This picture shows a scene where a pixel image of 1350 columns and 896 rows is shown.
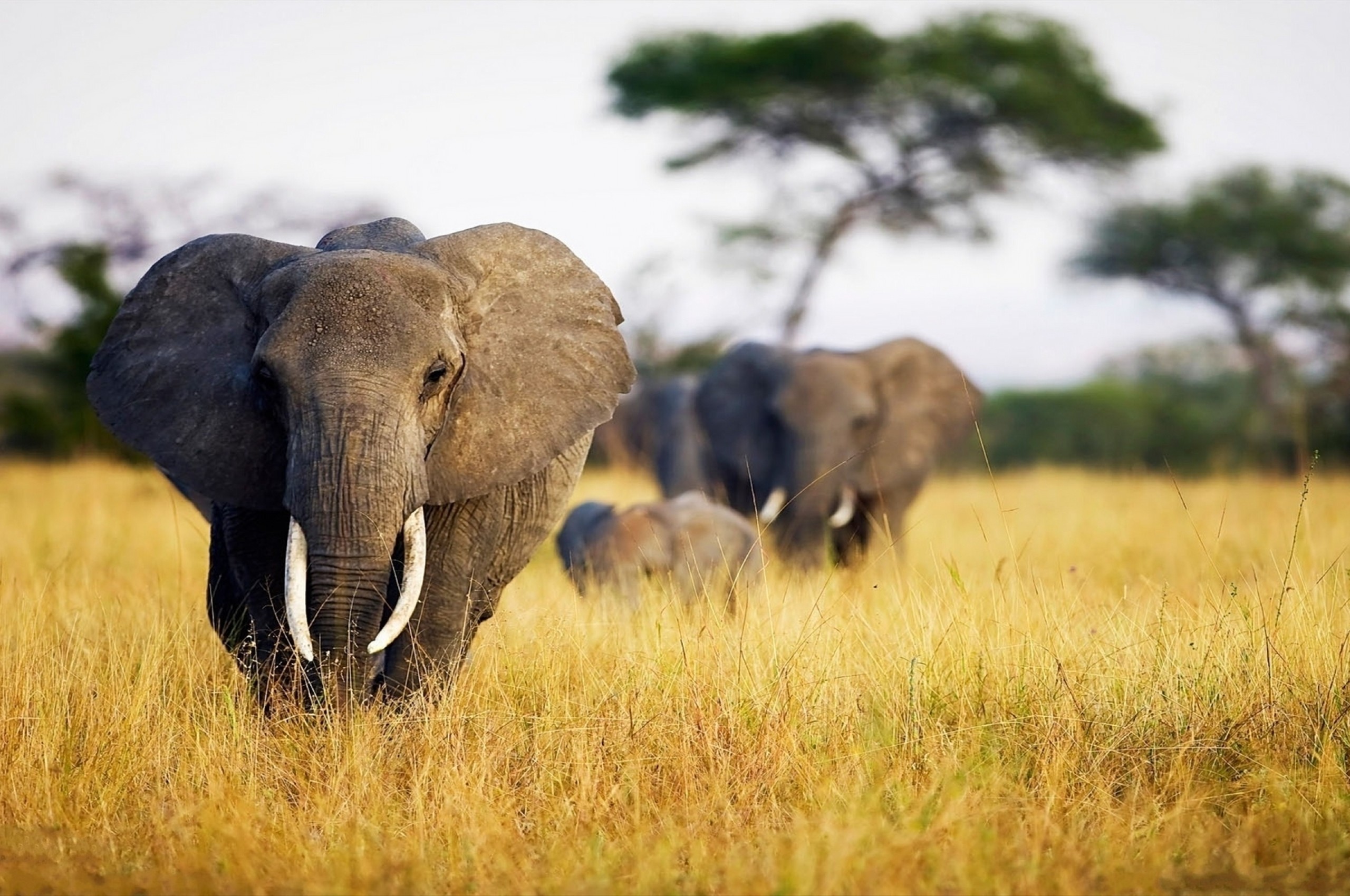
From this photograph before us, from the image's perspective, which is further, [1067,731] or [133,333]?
[133,333]

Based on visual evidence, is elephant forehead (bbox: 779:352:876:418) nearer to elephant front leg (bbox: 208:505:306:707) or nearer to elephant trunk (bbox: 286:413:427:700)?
elephant front leg (bbox: 208:505:306:707)

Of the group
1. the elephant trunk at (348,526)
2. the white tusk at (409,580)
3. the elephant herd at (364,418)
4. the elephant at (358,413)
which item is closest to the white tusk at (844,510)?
the elephant herd at (364,418)

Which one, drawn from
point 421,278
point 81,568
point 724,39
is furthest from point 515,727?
point 724,39

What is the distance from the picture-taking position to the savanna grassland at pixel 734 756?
3816 mm

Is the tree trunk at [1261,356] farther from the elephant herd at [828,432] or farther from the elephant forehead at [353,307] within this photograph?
the elephant forehead at [353,307]

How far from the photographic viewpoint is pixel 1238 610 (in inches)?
246

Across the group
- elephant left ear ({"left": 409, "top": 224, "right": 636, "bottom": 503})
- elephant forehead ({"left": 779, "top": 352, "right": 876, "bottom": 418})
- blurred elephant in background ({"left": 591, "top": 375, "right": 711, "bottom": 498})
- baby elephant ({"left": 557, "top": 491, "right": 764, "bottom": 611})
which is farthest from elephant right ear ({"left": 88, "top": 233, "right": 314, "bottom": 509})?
blurred elephant in background ({"left": 591, "top": 375, "right": 711, "bottom": 498})

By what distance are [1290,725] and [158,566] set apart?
680 cm

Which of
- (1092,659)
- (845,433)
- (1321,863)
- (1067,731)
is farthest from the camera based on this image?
(845,433)

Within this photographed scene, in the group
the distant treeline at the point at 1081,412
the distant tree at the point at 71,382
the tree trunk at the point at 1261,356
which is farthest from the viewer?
the tree trunk at the point at 1261,356

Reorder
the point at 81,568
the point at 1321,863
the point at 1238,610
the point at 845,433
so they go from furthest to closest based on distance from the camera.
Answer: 1. the point at 845,433
2. the point at 81,568
3. the point at 1238,610
4. the point at 1321,863

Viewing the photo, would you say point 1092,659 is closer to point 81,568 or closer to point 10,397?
point 81,568

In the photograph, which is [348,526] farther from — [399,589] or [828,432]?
[828,432]

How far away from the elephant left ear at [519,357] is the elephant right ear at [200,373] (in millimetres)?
553
